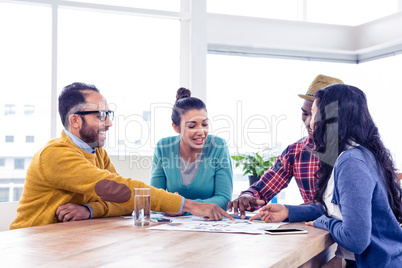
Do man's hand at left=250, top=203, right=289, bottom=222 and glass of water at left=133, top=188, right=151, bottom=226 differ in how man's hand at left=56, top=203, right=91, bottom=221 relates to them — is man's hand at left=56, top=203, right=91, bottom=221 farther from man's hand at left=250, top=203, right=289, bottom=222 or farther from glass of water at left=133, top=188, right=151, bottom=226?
man's hand at left=250, top=203, right=289, bottom=222

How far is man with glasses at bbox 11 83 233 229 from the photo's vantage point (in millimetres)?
1685

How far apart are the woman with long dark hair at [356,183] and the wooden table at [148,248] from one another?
111 mm

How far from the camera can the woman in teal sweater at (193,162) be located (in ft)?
7.46

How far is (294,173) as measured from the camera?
232 centimetres

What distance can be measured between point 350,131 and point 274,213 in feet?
1.49

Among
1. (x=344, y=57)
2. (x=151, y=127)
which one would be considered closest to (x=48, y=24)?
(x=151, y=127)

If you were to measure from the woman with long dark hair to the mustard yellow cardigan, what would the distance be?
0.61 m

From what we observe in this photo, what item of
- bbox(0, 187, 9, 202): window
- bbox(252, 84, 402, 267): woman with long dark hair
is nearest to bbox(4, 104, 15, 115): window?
bbox(0, 187, 9, 202): window

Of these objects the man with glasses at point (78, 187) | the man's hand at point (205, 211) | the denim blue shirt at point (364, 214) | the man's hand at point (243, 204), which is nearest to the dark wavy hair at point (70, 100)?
the man with glasses at point (78, 187)

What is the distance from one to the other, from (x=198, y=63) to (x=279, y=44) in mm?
1272

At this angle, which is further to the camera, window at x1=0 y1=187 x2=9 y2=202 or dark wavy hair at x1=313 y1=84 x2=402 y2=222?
window at x1=0 y1=187 x2=9 y2=202

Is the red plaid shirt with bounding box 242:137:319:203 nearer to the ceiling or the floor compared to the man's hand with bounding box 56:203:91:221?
nearer to the ceiling

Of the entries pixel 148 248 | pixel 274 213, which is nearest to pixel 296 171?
pixel 274 213

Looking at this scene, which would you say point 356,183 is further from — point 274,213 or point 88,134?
point 88,134
